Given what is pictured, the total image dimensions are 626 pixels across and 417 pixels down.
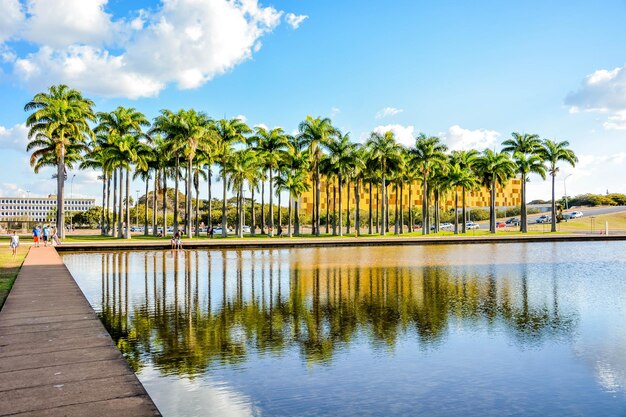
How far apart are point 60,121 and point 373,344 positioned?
53.6m

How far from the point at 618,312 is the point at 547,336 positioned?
4153 mm

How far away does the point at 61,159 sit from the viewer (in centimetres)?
5641

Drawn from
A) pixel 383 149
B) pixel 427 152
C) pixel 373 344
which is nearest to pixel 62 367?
pixel 373 344

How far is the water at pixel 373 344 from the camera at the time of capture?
768cm

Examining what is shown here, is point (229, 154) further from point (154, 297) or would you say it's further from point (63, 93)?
point (154, 297)

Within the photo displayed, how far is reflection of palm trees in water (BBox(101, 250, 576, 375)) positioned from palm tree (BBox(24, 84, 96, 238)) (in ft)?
127

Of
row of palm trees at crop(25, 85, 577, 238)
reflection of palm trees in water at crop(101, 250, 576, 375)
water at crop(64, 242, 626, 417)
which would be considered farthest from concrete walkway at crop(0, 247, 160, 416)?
row of palm trees at crop(25, 85, 577, 238)

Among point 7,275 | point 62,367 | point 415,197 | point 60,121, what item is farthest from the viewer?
point 415,197

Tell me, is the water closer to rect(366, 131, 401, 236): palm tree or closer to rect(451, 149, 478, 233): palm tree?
rect(366, 131, 401, 236): palm tree

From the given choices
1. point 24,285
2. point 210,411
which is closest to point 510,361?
point 210,411

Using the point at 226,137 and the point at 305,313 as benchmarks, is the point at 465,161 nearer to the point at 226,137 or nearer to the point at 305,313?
the point at 226,137

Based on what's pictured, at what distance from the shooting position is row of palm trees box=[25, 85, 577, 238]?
188 feet

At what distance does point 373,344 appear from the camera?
10758 mm

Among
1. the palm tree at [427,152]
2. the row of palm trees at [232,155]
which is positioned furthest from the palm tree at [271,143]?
the palm tree at [427,152]
